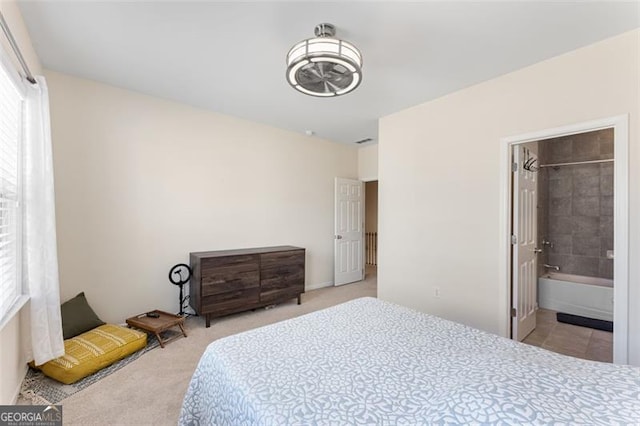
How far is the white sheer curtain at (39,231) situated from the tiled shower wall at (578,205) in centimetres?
558

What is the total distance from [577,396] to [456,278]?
2.13 meters

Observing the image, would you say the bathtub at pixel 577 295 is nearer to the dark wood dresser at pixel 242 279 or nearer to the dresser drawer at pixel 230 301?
the dark wood dresser at pixel 242 279

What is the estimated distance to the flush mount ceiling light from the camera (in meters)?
1.70

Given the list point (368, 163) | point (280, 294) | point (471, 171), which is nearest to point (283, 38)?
point (471, 171)

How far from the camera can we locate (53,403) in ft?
6.19

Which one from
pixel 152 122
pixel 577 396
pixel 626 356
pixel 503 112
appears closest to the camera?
pixel 577 396

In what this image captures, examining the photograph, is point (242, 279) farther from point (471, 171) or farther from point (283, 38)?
point (471, 171)

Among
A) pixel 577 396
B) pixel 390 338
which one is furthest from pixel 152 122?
pixel 577 396

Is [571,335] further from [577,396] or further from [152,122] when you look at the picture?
[152,122]

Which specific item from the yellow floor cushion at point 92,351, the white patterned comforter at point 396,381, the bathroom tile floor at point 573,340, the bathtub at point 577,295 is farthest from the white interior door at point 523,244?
the yellow floor cushion at point 92,351

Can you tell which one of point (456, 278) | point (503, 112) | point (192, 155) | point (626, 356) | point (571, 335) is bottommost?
point (571, 335)

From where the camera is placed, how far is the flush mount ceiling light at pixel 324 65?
5.58 feet

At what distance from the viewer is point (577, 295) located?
3604mm

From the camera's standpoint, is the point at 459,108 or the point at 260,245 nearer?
the point at 459,108
